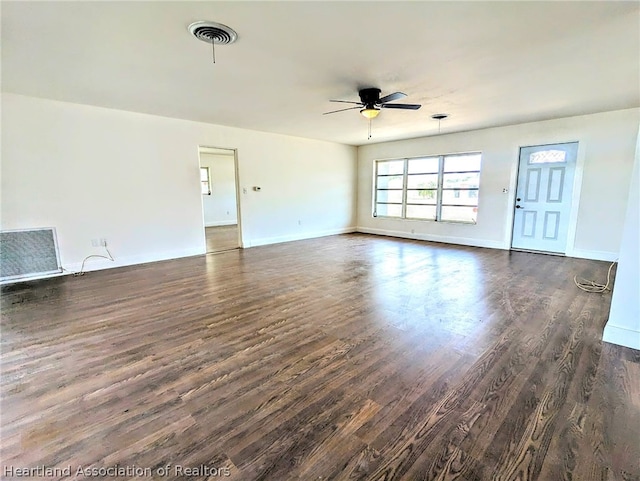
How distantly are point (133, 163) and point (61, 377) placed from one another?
13.1 ft

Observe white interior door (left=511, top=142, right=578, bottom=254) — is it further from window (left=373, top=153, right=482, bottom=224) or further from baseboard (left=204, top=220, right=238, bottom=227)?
baseboard (left=204, top=220, right=238, bottom=227)

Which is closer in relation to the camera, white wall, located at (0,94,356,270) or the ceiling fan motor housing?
the ceiling fan motor housing

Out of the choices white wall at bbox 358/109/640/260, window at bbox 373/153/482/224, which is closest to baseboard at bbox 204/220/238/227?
window at bbox 373/153/482/224

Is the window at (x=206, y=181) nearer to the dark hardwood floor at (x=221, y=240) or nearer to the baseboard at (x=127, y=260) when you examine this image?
the dark hardwood floor at (x=221, y=240)

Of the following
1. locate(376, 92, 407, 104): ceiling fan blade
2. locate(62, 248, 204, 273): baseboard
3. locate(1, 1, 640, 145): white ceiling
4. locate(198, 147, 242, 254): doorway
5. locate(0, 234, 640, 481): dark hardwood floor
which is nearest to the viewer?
locate(0, 234, 640, 481): dark hardwood floor

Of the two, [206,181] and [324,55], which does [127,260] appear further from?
[206,181]

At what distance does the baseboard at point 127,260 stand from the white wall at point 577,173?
5379mm

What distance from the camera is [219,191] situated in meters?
10.6

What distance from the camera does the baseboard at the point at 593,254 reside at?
17.1ft

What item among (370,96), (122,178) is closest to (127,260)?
(122,178)

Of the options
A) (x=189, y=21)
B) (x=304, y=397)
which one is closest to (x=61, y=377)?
→ (x=304, y=397)

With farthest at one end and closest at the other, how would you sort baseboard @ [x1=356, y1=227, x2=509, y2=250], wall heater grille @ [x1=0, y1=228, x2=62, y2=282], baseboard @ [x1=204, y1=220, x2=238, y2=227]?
baseboard @ [x1=204, y1=220, x2=238, y2=227], baseboard @ [x1=356, y1=227, x2=509, y2=250], wall heater grille @ [x1=0, y1=228, x2=62, y2=282]

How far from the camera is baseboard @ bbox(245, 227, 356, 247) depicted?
7027mm

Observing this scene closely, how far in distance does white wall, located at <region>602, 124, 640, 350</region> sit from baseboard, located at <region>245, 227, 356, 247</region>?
233 inches
